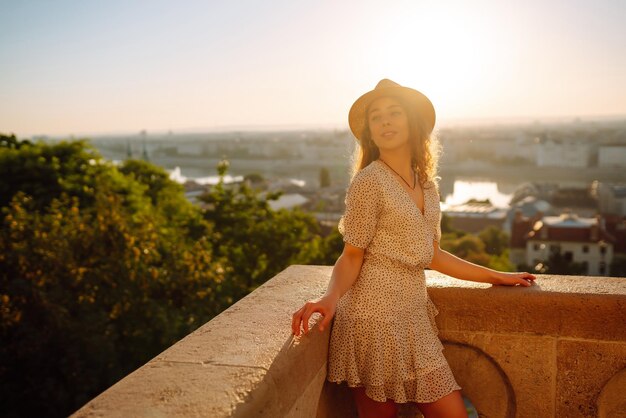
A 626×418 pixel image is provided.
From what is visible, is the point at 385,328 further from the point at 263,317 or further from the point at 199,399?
the point at 199,399

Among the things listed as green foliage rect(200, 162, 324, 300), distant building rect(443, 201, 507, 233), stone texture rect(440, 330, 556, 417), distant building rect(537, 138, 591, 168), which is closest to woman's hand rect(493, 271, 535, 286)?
stone texture rect(440, 330, 556, 417)

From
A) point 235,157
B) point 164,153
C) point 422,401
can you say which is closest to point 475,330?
point 422,401

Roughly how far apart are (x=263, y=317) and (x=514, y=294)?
0.69m

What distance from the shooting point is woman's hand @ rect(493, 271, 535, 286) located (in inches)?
70.1

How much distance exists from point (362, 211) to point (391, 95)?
0.37 metres

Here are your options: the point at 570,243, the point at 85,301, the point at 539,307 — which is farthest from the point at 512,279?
the point at 570,243

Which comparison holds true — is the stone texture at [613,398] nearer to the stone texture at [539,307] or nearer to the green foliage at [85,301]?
the stone texture at [539,307]

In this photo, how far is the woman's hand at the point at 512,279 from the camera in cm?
178

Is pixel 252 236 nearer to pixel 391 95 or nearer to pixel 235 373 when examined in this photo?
pixel 391 95

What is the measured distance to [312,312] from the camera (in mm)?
1432

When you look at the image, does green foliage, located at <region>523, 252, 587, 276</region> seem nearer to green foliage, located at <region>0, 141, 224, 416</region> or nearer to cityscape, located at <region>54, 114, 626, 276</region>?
cityscape, located at <region>54, 114, 626, 276</region>

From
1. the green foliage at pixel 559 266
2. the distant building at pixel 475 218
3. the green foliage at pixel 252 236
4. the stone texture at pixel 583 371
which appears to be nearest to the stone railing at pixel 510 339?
the stone texture at pixel 583 371

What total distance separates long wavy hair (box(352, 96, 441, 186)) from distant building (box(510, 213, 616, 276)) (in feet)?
71.6

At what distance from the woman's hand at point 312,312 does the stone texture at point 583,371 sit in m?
0.66
